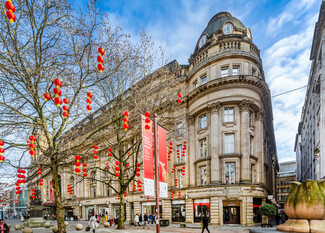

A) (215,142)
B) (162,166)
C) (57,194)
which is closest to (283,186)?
(215,142)

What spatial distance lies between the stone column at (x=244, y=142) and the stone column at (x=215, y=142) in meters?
2.58

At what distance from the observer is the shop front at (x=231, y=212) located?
24.6 metres

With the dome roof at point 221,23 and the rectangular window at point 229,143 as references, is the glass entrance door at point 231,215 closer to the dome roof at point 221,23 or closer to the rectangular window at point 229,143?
the rectangular window at point 229,143

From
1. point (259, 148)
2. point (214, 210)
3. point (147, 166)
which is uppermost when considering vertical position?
point (147, 166)

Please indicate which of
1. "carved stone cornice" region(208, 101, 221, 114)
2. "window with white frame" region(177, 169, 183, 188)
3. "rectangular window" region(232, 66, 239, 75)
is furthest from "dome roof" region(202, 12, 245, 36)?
"window with white frame" region(177, 169, 183, 188)

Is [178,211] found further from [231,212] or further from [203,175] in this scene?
[231,212]

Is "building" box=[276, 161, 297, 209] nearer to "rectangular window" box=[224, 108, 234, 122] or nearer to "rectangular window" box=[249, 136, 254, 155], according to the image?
"rectangular window" box=[249, 136, 254, 155]

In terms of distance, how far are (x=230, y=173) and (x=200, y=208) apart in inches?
225

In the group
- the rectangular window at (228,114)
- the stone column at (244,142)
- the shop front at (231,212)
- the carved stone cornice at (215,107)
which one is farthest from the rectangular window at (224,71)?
the shop front at (231,212)

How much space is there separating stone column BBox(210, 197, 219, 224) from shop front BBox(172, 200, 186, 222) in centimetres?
471

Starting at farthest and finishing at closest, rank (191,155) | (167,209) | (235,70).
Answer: (167,209) < (191,155) < (235,70)

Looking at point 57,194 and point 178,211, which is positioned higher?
point 57,194

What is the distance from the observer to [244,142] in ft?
84.3

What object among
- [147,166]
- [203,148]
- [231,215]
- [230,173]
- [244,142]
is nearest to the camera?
[147,166]
